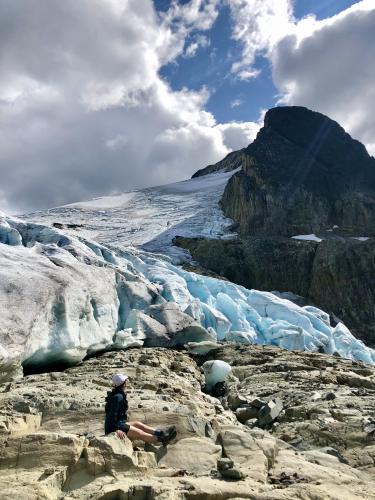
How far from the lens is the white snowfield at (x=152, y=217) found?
6488 cm

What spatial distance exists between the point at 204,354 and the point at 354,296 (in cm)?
3780

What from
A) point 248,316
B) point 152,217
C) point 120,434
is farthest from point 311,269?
point 120,434

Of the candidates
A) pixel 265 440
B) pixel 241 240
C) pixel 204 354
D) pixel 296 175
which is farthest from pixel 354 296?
pixel 265 440

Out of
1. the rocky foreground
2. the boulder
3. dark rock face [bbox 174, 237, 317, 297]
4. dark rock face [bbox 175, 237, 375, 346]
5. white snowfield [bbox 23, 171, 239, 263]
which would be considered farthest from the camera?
white snowfield [bbox 23, 171, 239, 263]

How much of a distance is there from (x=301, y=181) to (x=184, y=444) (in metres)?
Answer: 73.5

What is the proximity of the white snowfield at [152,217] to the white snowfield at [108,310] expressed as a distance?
24177 millimetres

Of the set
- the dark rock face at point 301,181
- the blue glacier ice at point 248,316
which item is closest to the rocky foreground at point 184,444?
the blue glacier ice at point 248,316

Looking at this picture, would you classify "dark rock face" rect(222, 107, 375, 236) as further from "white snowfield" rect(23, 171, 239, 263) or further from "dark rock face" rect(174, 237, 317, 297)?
"dark rock face" rect(174, 237, 317, 297)

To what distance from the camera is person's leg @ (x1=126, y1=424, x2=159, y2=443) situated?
24.1ft

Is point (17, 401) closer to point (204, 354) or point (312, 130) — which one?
point (204, 354)

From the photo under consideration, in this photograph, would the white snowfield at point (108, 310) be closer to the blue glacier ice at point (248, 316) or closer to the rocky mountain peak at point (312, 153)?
the blue glacier ice at point (248, 316)

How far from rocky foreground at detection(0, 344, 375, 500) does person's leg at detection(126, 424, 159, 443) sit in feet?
0.44

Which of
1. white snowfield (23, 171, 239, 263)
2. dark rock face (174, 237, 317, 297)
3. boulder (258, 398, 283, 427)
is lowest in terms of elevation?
boulder (258, 398, 283, 427)

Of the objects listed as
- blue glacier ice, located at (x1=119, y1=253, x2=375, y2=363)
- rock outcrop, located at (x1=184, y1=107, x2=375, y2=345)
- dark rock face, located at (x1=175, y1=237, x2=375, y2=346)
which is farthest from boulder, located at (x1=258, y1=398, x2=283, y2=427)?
dark rock face, located at (x1=175, y1=237, x2=375, y2=346)
